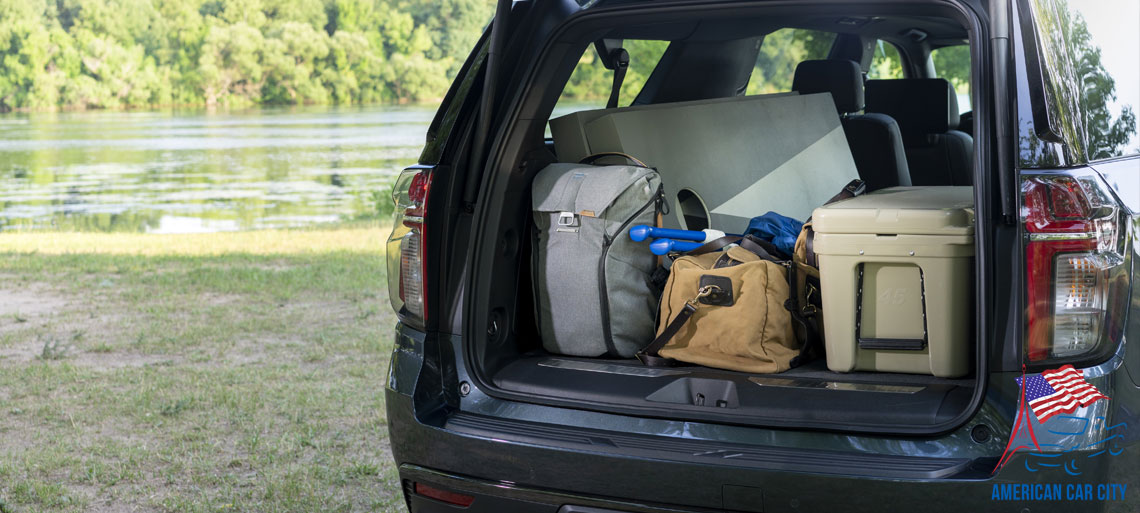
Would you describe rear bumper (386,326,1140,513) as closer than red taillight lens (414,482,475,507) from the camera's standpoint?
Yes

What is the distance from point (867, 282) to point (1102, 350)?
22.0 inches

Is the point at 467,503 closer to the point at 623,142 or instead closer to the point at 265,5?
the point at 623,142

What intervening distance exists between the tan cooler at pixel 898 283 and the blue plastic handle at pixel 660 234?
1.41ft

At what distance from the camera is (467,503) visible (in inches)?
96.6

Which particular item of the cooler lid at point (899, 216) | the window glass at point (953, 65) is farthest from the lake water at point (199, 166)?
the cooler lid at point (899, 216)

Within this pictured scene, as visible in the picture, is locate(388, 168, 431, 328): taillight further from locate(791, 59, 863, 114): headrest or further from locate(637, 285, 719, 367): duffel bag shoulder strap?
locate(791, 59, 863, 114): headrest

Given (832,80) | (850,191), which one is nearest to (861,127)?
(832,80)

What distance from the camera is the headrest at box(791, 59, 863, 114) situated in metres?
4.87

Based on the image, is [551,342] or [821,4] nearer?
[821,4]

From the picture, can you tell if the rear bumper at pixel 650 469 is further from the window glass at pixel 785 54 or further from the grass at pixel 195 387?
the window glass at pixel 785 54

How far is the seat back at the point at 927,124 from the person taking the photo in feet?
17.0

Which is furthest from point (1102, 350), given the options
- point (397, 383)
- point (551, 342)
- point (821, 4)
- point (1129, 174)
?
point (397, 383)

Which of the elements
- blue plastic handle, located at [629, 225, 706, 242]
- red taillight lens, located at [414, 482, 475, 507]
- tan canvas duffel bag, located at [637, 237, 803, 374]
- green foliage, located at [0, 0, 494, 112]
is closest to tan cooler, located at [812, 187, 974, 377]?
tan canvas duffel bag, located at [637, 237, 803, 374]

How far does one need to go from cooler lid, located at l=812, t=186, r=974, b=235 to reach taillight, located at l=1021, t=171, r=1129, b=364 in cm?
28
